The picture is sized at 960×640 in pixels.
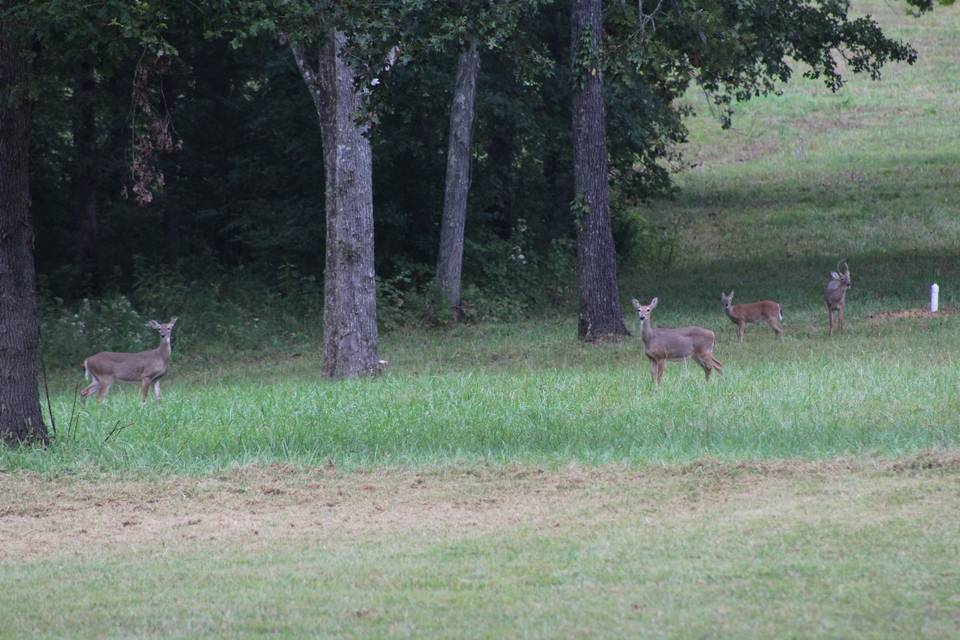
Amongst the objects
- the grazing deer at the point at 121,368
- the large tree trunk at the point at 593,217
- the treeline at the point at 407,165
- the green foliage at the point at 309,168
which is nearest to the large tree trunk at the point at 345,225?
the grazing deer at the point at 121,368

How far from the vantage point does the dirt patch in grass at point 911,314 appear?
2296cm

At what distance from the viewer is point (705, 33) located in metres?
19.7

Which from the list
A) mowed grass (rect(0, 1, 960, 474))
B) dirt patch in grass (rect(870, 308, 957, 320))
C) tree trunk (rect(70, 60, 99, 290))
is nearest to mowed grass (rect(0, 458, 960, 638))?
mowed grass (rect(0, 1, 960, 474))

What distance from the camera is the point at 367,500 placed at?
10758mm

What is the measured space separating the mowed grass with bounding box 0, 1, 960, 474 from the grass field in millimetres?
63

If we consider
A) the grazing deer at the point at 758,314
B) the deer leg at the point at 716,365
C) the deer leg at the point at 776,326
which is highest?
the grazing deer at the point at 758,314

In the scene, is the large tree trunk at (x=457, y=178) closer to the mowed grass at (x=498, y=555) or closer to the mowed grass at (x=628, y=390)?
the mowed grass at (x=628, y=390)

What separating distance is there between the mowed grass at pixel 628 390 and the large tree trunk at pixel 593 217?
681 mm

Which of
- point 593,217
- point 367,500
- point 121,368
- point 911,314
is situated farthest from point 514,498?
point 911,314

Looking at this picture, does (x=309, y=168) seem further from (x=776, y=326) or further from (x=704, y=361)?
(x=704, y=361)

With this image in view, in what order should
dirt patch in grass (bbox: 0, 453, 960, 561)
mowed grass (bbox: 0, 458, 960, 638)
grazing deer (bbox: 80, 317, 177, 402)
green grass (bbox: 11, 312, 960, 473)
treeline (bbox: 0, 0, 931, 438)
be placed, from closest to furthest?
mowed grass (bbox: 0, 458, 960, 638)
dirt patch in grass (bbox: 0, 453, 960, 561)
green grass (bbox: 11, 312, 960, 473)
grazing deer (bbox: 80, 317, 177, 402)
treeline (bbox: 0, 0, 931, 438)

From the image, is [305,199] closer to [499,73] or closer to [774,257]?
[499,73]

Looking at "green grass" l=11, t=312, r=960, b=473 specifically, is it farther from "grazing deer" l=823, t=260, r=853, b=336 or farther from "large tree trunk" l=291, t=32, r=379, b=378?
"grazing deer" l=823, t=260, r=853, b=336

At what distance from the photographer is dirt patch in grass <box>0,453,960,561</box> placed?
976cm
